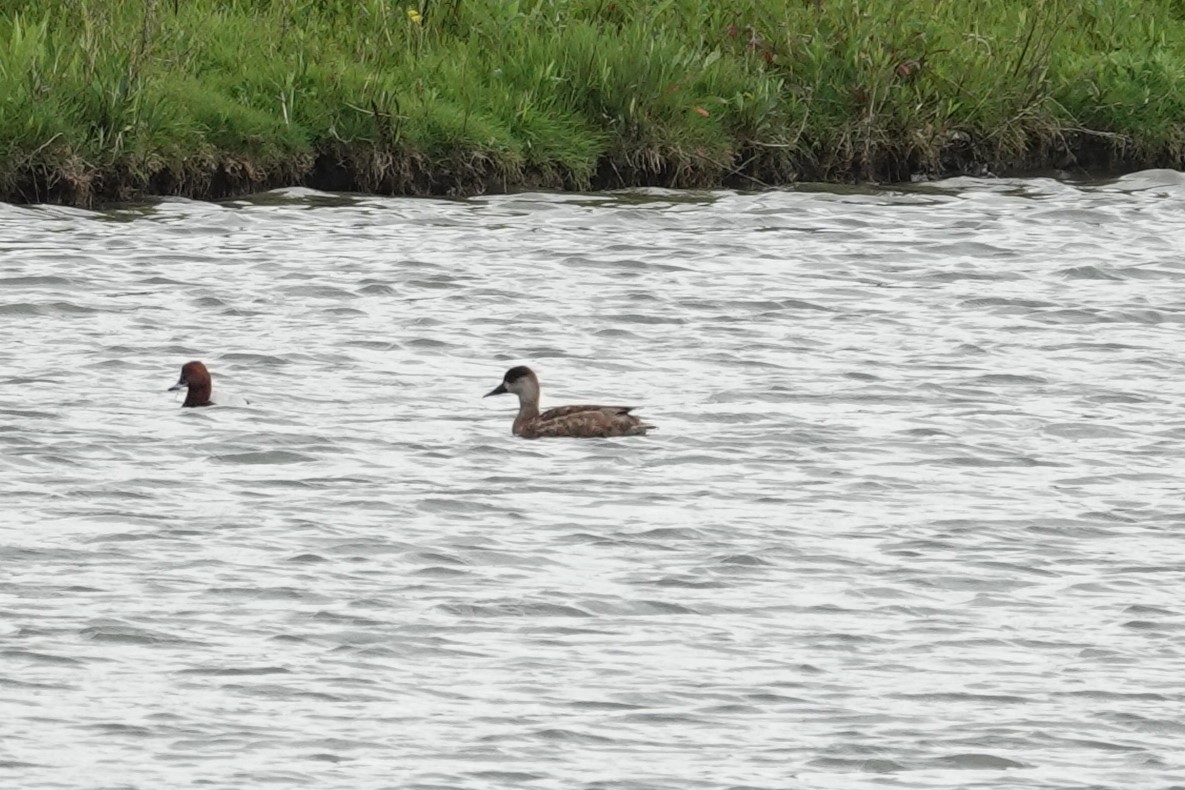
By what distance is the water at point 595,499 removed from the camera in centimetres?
670

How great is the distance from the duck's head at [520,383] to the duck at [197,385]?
3.99ft

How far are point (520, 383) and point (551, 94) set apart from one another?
17.1ft

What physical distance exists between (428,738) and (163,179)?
903 cm

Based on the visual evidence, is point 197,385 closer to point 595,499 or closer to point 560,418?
point 560,418

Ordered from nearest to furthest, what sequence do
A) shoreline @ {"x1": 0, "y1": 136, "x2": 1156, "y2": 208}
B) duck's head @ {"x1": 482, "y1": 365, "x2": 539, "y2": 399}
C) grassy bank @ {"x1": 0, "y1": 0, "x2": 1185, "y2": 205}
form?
duck's head @ {"x1": 482, "y1": 365, "x2": 539, "y2": 399} → grassy bank @ {"x1": 0, "y1": 0, "x2": 1185, "y2": 205} → shoreline @ {"x1": 0, "y1": 136, "x2": 1156, "y2": 208}

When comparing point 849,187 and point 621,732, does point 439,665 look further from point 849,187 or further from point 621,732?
point 849,187

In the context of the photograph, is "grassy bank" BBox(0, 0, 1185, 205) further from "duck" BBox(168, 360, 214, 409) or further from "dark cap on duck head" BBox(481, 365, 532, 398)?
"dark cap on duck head" BBox(481, 365, 532, 398)

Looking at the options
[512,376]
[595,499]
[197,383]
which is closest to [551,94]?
[512,376]

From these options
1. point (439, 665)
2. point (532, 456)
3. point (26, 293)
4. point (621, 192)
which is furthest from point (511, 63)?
point (439, 665)

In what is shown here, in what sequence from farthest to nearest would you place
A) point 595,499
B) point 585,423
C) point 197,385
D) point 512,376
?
point 512,376, point 197,385, point 585,423, point 595,499

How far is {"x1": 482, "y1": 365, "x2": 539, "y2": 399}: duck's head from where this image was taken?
10.9 m

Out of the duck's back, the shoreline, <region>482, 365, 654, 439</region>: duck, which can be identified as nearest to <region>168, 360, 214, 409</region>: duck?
<region>482, 365, 654, 439</region>: duck

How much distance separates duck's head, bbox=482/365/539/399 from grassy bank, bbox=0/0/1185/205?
14.0 ft

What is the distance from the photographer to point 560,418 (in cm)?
1068
